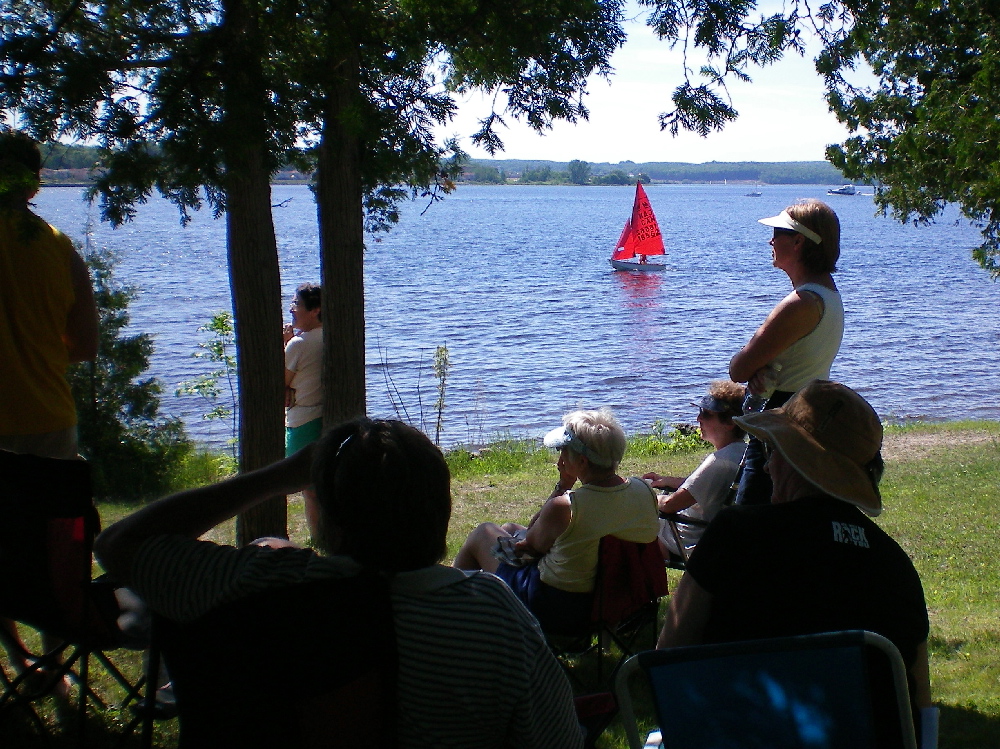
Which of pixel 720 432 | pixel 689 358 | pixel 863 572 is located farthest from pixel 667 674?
pixel 689 358

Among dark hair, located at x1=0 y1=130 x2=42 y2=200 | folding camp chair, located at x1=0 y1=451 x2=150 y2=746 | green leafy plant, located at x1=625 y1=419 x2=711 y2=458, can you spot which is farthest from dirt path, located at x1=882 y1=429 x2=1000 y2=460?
dark hair, located at x1=0 y1=130 x2=42 y2=200

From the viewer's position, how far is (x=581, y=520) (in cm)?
340

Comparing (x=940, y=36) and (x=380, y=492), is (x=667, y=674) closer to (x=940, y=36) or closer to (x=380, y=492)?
(x=380, y=492)

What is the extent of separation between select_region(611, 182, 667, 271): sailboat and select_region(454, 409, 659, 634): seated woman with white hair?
3700 centimetres

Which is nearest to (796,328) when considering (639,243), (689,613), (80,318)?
(689,613)

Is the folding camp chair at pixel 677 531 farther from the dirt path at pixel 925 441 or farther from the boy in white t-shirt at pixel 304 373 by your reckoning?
the dirt path at pixel 925 441

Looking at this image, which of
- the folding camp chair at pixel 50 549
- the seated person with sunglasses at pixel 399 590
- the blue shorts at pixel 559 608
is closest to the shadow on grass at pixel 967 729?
the blue shorts at pixel 559 608

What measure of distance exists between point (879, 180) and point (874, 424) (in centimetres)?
783

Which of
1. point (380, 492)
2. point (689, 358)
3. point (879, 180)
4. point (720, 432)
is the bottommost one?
point (689, 358)

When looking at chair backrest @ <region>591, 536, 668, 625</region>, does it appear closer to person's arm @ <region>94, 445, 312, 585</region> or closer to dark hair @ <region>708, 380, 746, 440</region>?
dark hair @ <region>708, 380, 746, 440</region>

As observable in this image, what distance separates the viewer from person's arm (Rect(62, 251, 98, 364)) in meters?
3.46

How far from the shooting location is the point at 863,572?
1999 millimetres

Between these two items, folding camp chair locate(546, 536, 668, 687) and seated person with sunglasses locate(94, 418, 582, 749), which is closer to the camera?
seated person with sunglasses locate(94, 418, 582, 749)

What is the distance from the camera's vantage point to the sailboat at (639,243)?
4047cm
